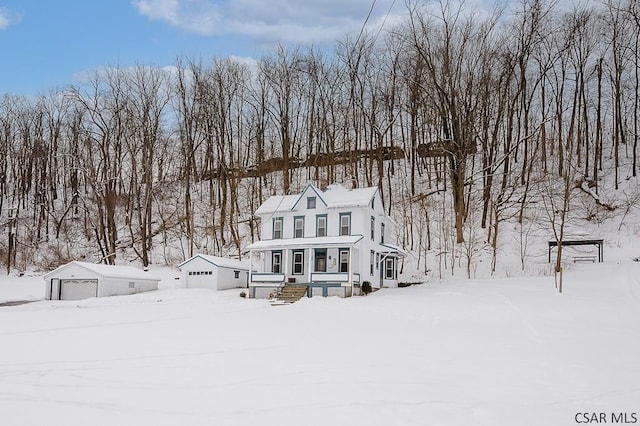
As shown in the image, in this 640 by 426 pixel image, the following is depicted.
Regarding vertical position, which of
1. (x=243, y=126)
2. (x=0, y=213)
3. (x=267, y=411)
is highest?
(x=243, y=126)

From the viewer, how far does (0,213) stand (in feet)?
162

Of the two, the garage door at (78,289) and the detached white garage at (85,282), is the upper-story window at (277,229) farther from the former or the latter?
the garage door at (78,289)

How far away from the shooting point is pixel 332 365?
10242 mm

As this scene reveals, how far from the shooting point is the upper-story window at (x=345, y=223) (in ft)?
100

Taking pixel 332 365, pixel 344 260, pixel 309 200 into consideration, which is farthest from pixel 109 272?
pixel 332 365

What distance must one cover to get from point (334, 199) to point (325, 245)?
379 centimetres

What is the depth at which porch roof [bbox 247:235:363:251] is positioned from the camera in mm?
28406

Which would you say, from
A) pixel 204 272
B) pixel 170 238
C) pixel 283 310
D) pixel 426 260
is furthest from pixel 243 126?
pixel 283 310

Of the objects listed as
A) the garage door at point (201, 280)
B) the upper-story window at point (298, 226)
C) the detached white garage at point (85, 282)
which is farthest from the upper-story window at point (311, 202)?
the detached white garage at point (85, 282)

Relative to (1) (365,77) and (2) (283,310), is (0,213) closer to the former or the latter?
(1) (365,77)

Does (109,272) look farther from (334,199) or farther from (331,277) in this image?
(334,199)

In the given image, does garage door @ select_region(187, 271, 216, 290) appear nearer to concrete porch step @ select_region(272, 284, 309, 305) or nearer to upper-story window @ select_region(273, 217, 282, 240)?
upper-story window @ select_region(273, 217, 282, 240)

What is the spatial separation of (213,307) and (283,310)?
12.4 ft

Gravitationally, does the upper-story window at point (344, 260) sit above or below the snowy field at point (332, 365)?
above
